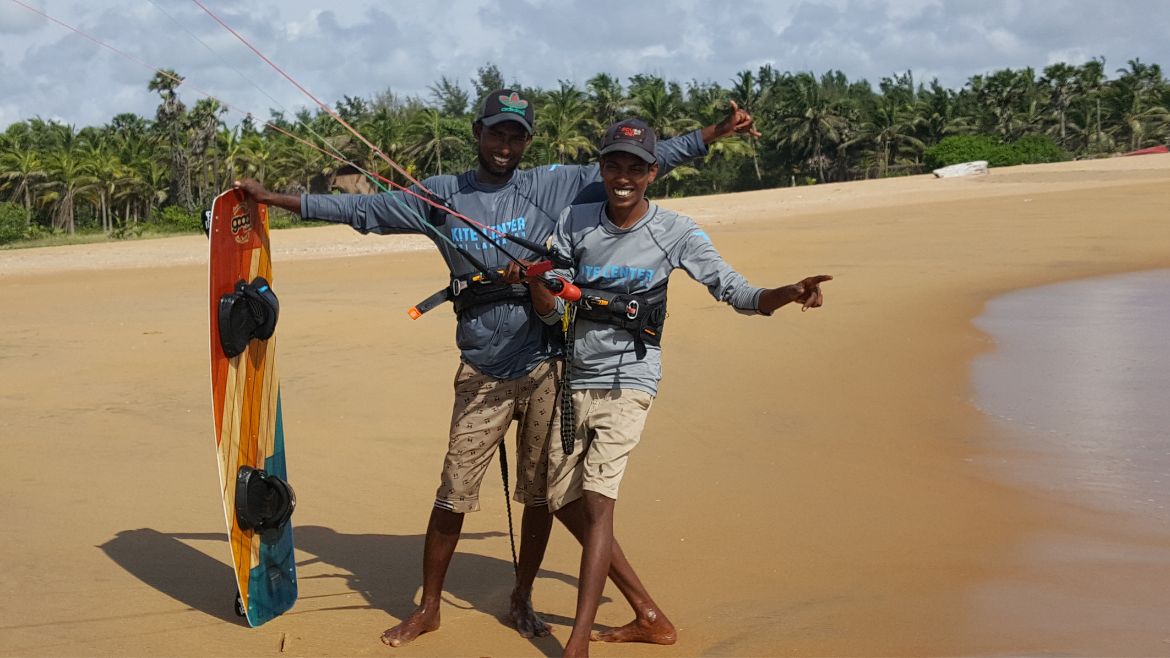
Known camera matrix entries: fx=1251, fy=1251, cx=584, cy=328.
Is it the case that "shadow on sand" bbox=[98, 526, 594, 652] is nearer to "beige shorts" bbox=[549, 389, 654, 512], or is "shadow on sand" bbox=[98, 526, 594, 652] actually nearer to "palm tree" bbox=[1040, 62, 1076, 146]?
"beige shorts" bbox=[549, 389, 654, 512]

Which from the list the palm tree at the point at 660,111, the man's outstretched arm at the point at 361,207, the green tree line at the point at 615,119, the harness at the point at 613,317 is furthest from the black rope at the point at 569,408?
the palm tree at the point at 660,111

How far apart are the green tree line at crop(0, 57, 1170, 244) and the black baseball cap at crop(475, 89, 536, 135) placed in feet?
143

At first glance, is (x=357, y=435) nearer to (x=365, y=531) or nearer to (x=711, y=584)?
(x=365, y=531)

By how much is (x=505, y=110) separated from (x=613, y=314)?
839 mm

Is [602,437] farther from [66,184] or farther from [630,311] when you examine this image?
[66,184]

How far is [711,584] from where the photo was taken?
5152 mm

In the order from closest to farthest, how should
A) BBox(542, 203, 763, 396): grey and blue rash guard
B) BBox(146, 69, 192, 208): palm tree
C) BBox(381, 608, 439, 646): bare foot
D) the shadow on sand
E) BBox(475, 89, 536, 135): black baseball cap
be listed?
1. BBox(542, 203, 763, 396): grey and blue rash guard
2. BBox(475, 89, 536, 135): black baseball cap
3. BBox(381, 608, 439, 646): bare foot
4. the shadow on sand
5. BBox(146, 69, 192, 208): palm tree

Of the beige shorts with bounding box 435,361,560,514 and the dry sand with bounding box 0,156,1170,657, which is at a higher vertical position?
the beige shorts with bounding box 435,361,560,514

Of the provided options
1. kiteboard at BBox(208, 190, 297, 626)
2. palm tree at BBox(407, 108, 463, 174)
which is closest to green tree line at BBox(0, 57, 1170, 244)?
palm tree at BBox(407, 108, 463, 174)

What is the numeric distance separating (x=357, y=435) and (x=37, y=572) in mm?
2835

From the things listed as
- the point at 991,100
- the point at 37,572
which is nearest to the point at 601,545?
the point at 37,572

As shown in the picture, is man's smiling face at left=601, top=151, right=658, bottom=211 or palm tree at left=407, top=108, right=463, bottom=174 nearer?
man's smiling face at left=601, top=151, right=658, bottom=211

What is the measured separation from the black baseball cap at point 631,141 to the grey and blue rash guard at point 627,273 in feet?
0.67

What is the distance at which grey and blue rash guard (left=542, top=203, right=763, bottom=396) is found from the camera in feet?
13.9
